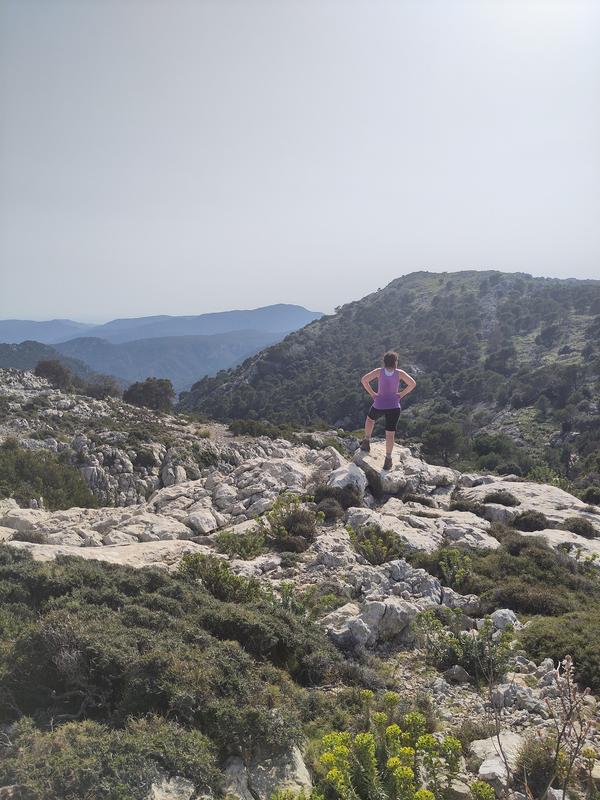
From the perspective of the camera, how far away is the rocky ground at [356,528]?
4898mm

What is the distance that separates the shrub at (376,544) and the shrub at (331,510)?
880mm

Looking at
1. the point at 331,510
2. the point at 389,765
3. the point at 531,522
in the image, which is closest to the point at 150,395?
the point at 331,510

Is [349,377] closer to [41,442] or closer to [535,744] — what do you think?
[41,442]

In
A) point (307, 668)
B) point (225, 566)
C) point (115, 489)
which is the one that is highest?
point (225, 566)

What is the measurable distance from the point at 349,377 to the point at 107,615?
7281cm

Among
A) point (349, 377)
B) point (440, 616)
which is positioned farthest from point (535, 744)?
point (349, 377)

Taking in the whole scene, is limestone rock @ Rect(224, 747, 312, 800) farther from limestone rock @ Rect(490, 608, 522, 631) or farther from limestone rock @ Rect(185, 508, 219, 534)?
limestone rock @ Rect(185, 508, 219, 534)

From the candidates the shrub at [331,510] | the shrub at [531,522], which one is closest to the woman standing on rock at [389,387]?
the shrub at [331,510]

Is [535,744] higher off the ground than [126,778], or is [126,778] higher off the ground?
[126,778]

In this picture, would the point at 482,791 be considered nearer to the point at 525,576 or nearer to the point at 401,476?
the point at 525,576

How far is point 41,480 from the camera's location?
1719cm

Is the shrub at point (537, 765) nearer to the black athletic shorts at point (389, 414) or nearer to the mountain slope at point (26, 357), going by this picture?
the black athletic shorts at point (389, 414)

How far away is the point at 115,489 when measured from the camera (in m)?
19.1

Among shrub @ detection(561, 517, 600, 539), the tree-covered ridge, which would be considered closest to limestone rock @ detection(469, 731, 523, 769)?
shrub @ detection(561, 517, 600, 539)
